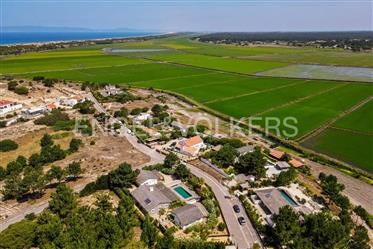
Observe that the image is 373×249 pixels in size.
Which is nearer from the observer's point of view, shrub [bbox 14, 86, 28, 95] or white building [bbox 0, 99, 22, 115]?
white building [bbox 0, 99, 22, 115]

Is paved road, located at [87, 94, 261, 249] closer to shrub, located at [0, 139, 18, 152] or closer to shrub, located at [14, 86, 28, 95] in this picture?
shrub, located at [0, 139, 18, 152]

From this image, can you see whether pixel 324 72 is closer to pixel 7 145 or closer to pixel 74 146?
pixel 74 146

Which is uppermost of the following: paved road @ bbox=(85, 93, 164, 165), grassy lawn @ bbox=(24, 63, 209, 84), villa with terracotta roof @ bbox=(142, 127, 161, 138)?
grassy lawn @ bbox=(24, 63, 209, 84)

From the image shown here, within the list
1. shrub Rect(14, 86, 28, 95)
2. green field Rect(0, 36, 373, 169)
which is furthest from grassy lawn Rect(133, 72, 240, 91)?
shrub Rect(14, 86, 28, 95)

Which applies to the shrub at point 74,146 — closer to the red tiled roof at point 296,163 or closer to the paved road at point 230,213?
the paved road at point 230,213

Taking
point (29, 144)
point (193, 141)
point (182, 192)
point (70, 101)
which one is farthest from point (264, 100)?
point (29, 144)

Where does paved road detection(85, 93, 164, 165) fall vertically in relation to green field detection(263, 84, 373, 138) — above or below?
below

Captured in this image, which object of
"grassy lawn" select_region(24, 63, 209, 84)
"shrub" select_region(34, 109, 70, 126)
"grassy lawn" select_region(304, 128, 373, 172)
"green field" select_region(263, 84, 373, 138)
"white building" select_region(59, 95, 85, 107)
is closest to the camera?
"grassy lawn" select_region(304, 128, 373, 172)

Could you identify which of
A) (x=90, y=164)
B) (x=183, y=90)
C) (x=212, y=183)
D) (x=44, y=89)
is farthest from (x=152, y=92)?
(x=212, y=183)
